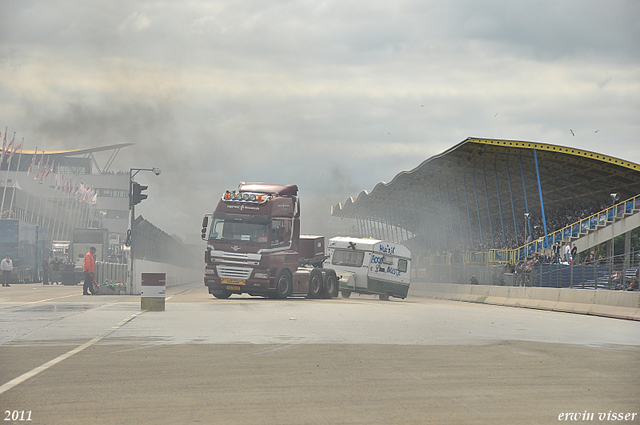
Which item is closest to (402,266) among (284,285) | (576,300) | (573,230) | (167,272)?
(284,285)

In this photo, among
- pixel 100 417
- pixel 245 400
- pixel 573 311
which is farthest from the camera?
pixel 573 311

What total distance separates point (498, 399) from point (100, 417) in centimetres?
351

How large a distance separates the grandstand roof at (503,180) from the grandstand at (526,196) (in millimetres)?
58

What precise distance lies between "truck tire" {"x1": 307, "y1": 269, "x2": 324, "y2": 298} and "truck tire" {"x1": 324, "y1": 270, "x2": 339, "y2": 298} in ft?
1.03

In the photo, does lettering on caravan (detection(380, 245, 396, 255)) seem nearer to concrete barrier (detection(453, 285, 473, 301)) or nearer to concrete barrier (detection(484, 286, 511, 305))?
concrete barrier (detection(484, 286, 511, 305))

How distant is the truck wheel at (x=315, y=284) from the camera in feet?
99.5

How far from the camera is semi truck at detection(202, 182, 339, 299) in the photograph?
91.3 feet

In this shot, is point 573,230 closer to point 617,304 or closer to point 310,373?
point 617,304

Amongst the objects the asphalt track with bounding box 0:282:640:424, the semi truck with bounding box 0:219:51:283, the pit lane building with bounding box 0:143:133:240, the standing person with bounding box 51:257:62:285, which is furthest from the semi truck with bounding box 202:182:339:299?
the pit lane building with bounding box 0:143:133:240

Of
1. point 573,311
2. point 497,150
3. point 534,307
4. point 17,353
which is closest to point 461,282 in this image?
point 497,150

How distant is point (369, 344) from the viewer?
12.2 metres

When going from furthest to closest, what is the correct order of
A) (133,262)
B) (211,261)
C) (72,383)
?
(133,262)
(211,261)
(72,383)

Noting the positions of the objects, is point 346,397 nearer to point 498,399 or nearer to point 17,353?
point 498,399

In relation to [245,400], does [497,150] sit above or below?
above
